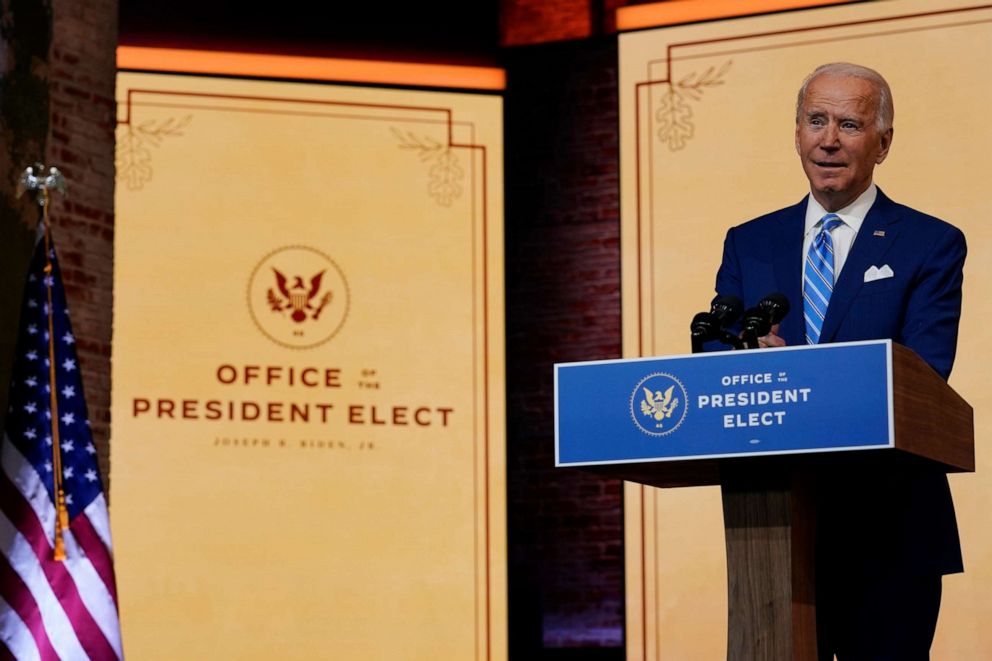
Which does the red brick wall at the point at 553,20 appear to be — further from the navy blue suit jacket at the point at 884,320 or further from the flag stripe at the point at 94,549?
the flag stripe at the point at 94,549

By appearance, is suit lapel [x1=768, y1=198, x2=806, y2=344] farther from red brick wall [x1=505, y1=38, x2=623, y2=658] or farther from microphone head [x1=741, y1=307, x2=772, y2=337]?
red brick wall [x1=505, y1=38, x2=623, y2=658]

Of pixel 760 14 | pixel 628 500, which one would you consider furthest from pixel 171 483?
pixel 760 14

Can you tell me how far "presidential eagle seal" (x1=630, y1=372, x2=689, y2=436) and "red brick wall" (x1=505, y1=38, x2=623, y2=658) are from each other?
4.10m

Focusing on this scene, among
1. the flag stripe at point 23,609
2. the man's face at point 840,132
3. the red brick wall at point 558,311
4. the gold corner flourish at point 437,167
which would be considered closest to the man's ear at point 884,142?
the man's face at point 840,132

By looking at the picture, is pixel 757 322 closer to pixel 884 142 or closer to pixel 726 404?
pixel 726 404

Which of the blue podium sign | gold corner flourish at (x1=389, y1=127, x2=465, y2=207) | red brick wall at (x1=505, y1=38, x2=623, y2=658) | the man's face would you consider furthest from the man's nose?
gold corner flourish at (x1=389, y1=127, x2=465, y2=207)

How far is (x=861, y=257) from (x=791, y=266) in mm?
194

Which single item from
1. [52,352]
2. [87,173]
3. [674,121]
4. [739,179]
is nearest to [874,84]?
[52,352]

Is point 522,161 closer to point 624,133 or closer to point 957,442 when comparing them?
point 624,133

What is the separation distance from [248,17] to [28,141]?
2545mm

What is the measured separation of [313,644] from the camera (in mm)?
7043

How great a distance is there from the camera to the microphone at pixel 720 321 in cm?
333

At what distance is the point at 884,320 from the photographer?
144 inches

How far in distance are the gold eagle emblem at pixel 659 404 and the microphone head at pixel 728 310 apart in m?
0.20
